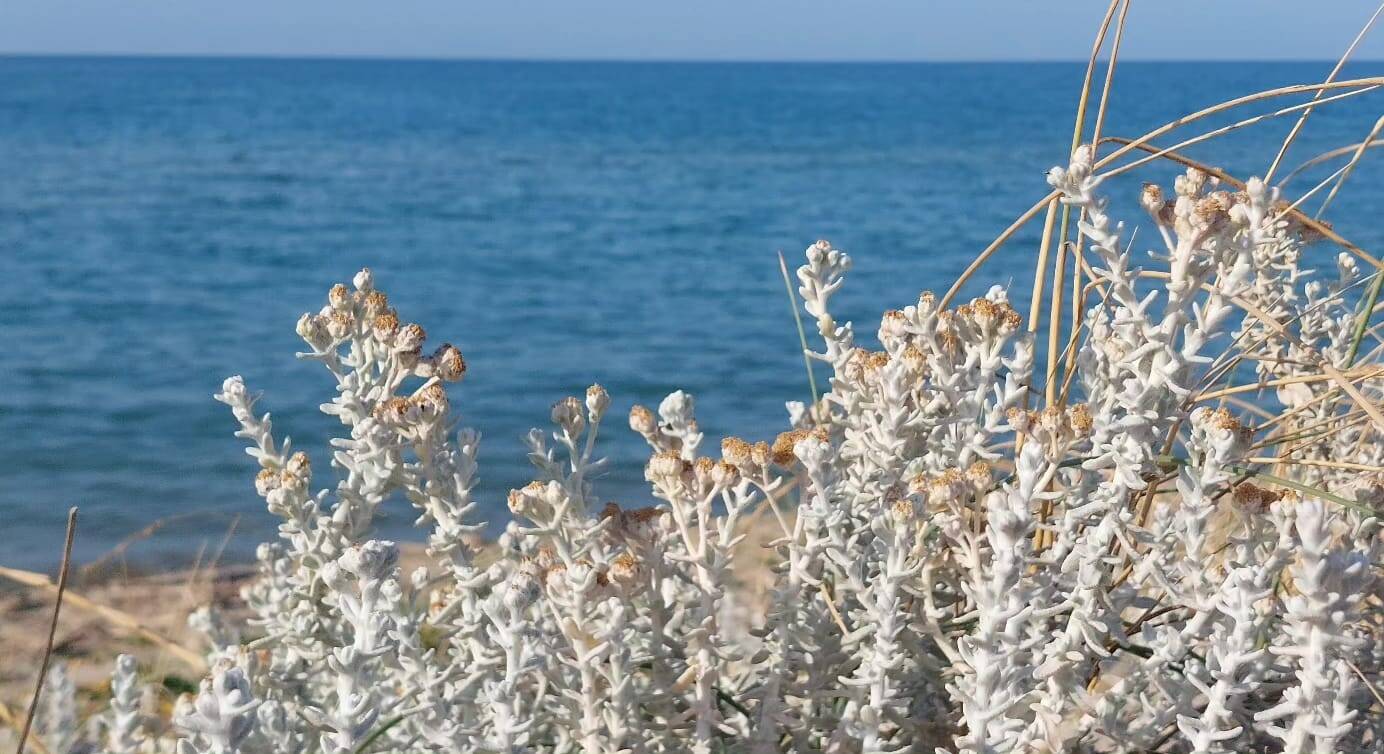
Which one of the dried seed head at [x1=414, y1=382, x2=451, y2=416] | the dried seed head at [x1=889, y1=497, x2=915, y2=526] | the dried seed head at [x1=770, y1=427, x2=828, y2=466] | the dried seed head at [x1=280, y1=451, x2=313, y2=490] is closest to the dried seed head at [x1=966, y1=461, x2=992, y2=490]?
the dried seed head at [x1=889, y1=497, x2=915, y2=526]

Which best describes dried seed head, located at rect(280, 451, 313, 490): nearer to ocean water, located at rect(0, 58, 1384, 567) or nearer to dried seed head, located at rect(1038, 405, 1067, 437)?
dried seed head, located at rect(1038, 405, 1067, 437)

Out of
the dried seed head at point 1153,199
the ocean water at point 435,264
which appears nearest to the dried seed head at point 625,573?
the dried seed head at point 1153,199

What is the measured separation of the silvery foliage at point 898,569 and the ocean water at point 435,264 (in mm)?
1688

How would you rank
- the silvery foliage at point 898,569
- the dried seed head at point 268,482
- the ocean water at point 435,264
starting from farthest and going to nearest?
the ocean water at point 435,264, the dried seed head at point 268,482, the silvery foliage at point 898,569

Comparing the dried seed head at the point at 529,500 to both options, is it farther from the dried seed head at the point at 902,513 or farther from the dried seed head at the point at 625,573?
the dried seed head at the point at 902,513

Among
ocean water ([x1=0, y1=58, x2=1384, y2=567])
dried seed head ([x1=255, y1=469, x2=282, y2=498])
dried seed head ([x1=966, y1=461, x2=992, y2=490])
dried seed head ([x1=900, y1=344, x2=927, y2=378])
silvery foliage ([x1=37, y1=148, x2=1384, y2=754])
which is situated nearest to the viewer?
silvery foliage ([x1=37, y1=148, x2=1384, y2=754])

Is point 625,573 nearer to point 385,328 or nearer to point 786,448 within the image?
point 786,448

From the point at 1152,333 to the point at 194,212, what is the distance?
25.6 metres

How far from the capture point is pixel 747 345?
13859mm

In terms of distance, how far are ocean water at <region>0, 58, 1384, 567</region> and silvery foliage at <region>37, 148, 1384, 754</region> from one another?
1.69m

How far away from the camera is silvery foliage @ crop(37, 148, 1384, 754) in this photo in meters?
1.68

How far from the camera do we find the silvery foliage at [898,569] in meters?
1.68

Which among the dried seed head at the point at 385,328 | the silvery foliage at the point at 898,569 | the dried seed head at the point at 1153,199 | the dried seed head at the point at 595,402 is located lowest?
the silvery foliage at the point at 898,569

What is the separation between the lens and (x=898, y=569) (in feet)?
5.81
